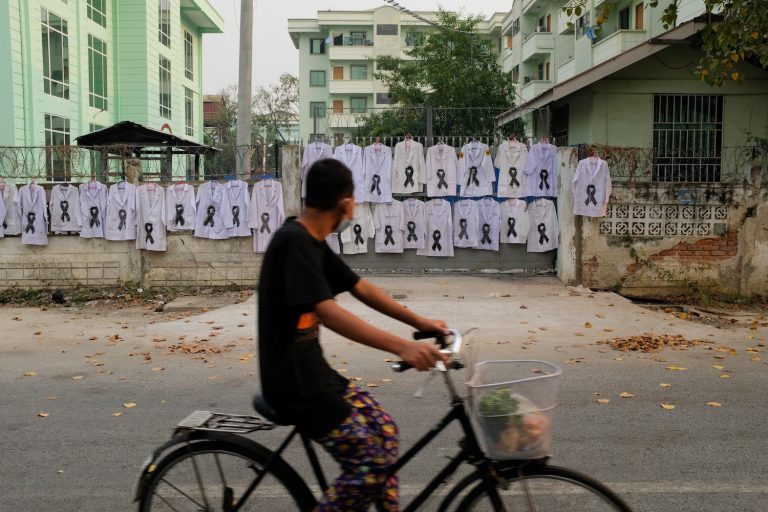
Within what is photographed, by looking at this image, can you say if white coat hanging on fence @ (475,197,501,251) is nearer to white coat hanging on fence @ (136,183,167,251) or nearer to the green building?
white coat hanging on fence @ (136,183,167,251)

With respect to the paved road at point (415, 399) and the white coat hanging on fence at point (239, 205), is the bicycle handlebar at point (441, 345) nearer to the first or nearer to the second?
the paved road at point (415, 399)

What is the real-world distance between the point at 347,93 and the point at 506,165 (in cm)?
5386

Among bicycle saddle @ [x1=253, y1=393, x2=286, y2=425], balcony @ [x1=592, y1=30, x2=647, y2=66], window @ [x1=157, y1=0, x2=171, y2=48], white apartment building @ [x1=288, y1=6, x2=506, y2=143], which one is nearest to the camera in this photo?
bicycle saddle @ [x1=253, y1=393, x2=286, y2=425]

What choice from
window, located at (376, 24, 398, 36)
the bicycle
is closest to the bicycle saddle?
the bicycle

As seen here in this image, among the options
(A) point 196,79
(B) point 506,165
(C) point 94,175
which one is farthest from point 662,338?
(A) point 196,79

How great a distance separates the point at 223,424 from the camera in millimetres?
2930

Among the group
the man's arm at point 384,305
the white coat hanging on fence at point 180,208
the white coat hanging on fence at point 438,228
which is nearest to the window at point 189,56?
the white coat hanging on fence at point 180,208

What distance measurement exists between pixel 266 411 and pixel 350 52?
205 ft

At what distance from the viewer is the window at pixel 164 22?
30.7 m

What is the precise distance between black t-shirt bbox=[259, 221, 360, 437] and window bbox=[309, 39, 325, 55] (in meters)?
65.7

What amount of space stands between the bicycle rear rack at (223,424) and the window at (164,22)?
30296 mm

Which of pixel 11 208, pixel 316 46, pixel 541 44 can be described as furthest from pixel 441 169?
pixel 316 46

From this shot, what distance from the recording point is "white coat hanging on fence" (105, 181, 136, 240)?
1158 cm

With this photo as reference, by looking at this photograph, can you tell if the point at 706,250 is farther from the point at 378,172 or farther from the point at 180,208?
the point at 180,208
